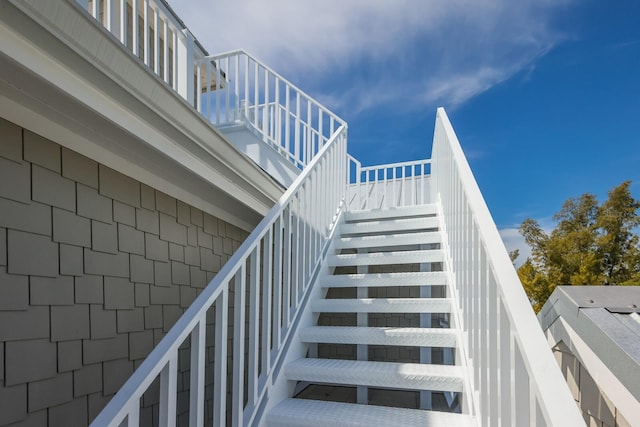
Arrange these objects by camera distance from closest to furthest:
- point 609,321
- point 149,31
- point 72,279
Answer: point 72,279 < point 609,321 < point 149,31

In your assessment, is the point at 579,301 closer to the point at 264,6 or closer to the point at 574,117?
the point at 264,6

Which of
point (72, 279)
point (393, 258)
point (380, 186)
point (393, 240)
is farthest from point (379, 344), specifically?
point (380, 186)

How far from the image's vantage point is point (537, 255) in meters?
15.3

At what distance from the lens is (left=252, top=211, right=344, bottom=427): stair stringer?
2.26 meters

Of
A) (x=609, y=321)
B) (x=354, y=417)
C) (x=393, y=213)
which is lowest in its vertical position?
(x=354, y=417)

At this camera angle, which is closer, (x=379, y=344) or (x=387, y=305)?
(x=379, y=344)

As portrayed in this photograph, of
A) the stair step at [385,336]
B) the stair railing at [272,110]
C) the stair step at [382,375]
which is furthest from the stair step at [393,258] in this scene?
the stair railing at [272,110]

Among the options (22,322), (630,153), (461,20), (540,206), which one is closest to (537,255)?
(540,206)

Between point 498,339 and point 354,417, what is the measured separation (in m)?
1.06

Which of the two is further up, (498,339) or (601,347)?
(498,339)

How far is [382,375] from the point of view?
2355 millimetres

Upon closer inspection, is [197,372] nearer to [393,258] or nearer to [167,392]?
[167,392]

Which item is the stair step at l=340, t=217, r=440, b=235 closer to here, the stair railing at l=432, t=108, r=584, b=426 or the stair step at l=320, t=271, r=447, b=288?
the stair step at l=320, t=271, r=447, b=288

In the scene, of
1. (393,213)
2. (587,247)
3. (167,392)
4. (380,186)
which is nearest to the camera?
(167,392)
